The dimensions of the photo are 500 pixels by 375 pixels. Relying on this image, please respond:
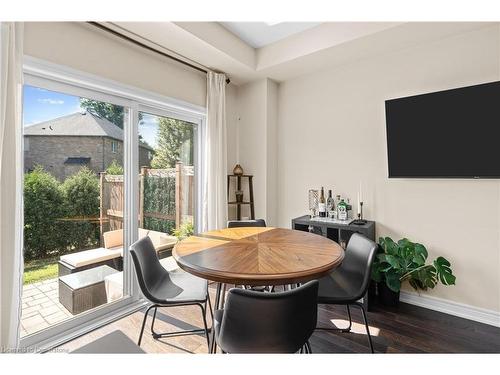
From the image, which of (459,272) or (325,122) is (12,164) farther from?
(459,272)

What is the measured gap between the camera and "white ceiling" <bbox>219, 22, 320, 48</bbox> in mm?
2678

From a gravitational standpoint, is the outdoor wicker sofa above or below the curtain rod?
below

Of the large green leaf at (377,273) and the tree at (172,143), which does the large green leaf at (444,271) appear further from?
the tree at (172,143)

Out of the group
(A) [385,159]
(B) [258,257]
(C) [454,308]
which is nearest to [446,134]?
(A) [385,159]

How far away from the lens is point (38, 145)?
207cm

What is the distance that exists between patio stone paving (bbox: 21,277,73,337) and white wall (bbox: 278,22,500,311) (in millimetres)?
2594

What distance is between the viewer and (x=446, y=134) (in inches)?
96.2

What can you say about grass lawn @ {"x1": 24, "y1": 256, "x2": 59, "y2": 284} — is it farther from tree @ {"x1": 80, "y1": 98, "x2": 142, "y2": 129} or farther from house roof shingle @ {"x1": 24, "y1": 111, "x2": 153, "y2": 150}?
tree @ {"x1": 80, "y1": 98, "x2": 142, "y2": 129}

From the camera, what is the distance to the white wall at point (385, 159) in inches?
92.9

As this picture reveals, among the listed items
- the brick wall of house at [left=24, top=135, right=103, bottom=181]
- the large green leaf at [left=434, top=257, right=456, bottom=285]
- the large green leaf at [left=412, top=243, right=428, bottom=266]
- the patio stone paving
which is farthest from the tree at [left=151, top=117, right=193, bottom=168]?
the large green leaf at [left=434, top=257, right=456, bottom=285]

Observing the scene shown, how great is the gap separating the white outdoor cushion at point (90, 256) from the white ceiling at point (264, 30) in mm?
2584
